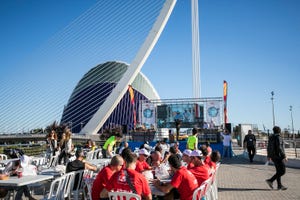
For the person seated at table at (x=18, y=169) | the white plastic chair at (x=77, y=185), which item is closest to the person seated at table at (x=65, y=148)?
the person seated at table at (x=18, y=169)

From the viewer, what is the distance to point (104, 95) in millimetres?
47875

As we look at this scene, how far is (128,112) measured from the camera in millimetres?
47406

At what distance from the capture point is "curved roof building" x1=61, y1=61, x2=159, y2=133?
43688 mm

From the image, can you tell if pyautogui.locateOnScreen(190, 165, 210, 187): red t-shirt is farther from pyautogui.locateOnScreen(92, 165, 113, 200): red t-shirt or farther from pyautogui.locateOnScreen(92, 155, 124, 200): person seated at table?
pyautogui.locateOnScreen(92, 165, 113, 200): red t-shirt

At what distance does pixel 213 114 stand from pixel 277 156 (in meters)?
13.7

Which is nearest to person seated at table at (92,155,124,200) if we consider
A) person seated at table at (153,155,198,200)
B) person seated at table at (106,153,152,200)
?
person seated at table at (106,153,152,200)

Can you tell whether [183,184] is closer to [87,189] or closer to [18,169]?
Answer: [87,189]

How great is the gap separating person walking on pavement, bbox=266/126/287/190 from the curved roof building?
3493 cm

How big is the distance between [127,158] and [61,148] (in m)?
5.13

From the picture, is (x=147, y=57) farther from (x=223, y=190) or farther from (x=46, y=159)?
(x=223, y=190)

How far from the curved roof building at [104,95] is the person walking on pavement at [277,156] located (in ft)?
115

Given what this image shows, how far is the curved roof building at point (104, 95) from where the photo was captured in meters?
43.7

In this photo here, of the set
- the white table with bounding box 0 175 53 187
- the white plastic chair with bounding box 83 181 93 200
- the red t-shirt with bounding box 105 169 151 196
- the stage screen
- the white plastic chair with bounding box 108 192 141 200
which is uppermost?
the stage screen

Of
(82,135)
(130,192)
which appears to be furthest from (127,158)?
(82,135)
